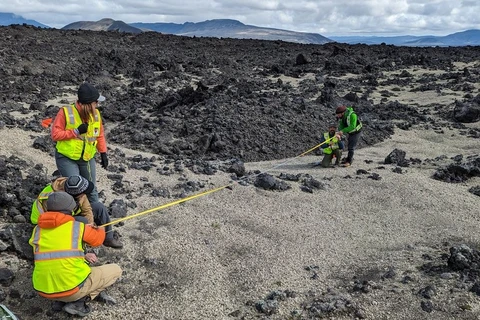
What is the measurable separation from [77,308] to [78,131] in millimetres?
1902

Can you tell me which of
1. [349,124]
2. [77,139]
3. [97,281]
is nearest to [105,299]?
[97,281]

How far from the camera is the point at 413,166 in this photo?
9.32 meters

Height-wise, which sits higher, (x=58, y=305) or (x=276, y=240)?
(x=58, y=305)

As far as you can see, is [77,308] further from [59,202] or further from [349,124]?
[349,124]

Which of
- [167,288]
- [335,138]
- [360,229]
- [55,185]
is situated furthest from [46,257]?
[335,138]

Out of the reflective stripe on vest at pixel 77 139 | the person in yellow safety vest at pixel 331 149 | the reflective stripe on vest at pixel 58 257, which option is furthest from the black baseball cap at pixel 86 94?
the person in yellow safety vest at pixel 331 149

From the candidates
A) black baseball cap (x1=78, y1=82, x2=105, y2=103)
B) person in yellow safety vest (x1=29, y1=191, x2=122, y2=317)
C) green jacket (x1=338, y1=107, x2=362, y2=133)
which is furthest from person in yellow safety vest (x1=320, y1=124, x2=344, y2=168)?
person in yellow safety vest (x1=29, y1=191, x2=122, y2=317)

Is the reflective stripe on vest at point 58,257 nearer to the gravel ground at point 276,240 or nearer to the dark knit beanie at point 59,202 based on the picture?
the dark knit beanie at point 59,202

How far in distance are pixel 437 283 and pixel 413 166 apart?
4.99 m

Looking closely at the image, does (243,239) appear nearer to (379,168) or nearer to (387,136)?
(379,168)

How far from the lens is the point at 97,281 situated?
4.17 metres

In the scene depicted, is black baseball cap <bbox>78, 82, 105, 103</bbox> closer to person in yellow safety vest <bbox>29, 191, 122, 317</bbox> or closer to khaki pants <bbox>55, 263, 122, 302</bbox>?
person in yellow safety vest <bbox>29, 191, 122, 317</bbox>

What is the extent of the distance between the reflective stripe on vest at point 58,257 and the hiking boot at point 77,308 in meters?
0.26

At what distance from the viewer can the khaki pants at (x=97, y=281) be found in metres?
4.00
